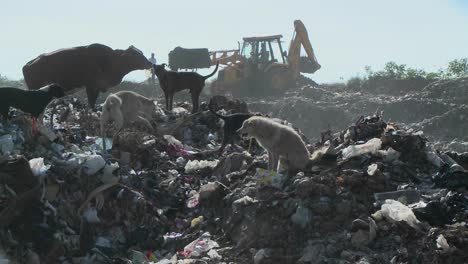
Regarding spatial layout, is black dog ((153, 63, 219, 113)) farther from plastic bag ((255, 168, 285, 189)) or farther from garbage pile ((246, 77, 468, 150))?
garbage pile ((246, 77, 468, 150))

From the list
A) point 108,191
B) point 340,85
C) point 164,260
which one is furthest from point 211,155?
point 340,85

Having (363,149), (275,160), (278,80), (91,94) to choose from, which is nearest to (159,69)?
(91,94)

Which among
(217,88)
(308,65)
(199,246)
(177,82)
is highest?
(177,82)

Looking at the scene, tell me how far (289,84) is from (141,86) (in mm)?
6265

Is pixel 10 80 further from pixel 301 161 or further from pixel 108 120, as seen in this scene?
pixel 301 161

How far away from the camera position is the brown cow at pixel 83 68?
485 inches

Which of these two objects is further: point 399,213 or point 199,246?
point 199,246

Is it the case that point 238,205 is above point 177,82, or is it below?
below

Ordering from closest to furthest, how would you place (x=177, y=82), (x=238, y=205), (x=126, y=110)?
(x=238, y=205) < (x=126, y=110) < (x=177, y=82)

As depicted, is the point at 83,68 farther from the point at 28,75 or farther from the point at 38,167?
the point at 38,167

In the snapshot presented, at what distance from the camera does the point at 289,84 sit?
26.4 metres

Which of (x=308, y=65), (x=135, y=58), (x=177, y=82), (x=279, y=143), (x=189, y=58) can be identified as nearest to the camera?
(x=279, y=143)

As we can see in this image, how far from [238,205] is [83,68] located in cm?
681

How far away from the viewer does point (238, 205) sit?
22.7ft
